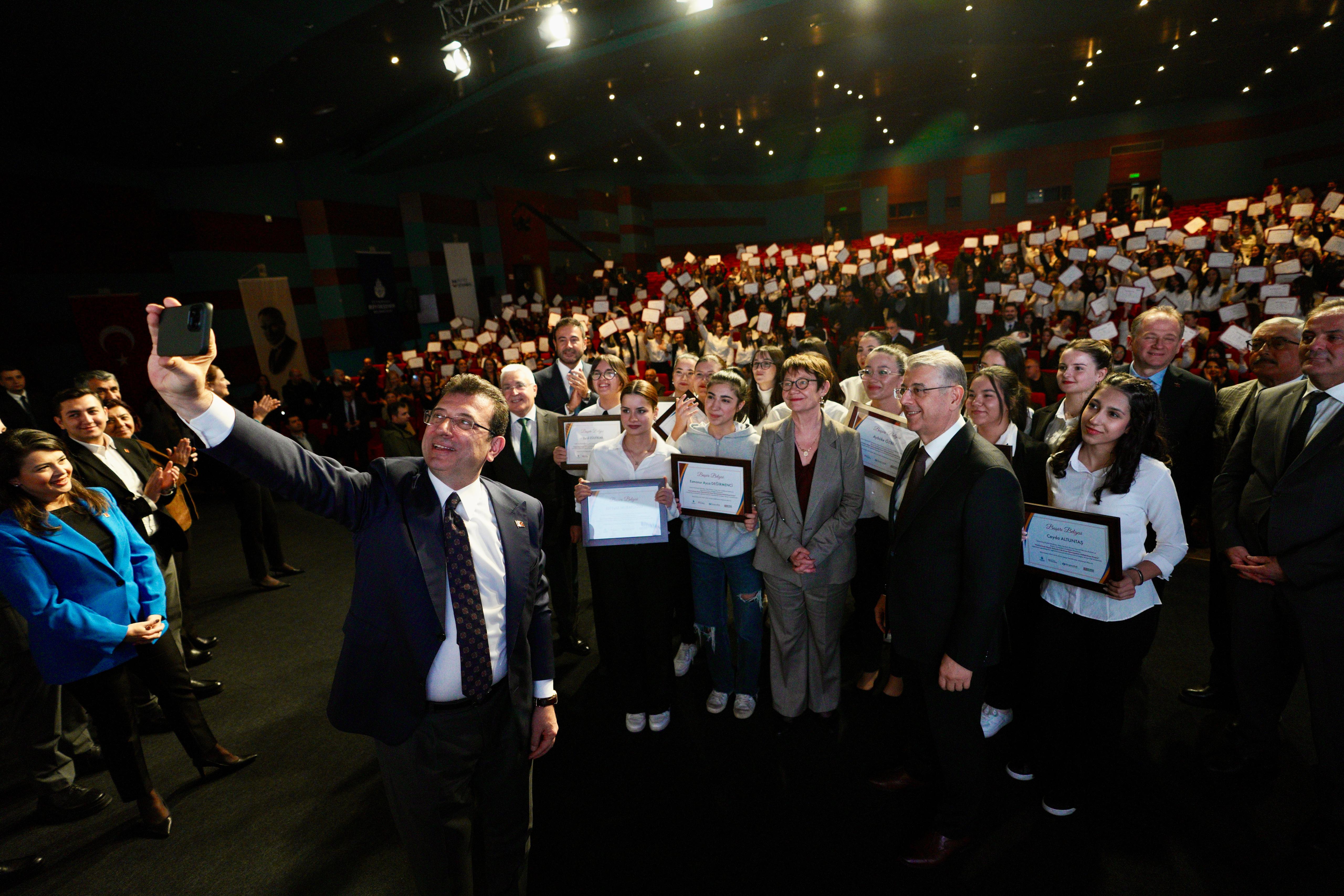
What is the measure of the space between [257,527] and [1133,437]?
5.58 metres

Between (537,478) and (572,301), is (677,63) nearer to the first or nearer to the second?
(572,301)

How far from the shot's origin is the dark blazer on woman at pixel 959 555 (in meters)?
1.77

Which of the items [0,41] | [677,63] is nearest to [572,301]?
[677,63]

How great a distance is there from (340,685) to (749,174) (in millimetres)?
24685

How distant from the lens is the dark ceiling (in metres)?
6.39

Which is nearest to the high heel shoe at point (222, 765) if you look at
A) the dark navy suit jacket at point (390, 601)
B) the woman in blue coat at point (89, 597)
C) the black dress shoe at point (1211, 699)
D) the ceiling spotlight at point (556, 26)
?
the woman in blue coat at point (89, 597)

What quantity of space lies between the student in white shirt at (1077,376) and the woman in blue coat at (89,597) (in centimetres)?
384

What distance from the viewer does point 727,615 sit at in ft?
9.92

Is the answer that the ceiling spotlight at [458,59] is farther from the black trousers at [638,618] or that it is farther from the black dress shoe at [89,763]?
the black dress shoe at [89,763]

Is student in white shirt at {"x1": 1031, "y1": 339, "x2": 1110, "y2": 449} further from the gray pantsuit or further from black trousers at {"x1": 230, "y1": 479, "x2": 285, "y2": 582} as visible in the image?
black trousers at {"x1": 230, "y1": 479, "x2": 285, "y2": 582}

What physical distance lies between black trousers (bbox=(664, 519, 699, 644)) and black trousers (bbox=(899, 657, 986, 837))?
1.08m

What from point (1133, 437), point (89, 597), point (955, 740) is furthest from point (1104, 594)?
point (89, 597)

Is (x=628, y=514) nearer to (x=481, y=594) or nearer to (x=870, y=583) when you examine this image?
(x=481, y=594)

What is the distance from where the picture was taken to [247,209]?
35.0 feet
